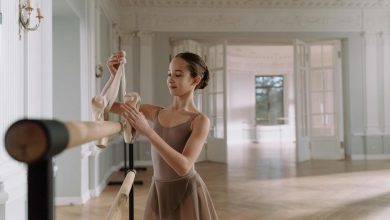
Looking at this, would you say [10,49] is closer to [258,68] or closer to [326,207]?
[326,207]

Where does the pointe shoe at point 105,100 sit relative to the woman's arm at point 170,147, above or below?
above

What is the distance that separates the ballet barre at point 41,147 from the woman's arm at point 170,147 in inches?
17.0

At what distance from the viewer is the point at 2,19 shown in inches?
83.6

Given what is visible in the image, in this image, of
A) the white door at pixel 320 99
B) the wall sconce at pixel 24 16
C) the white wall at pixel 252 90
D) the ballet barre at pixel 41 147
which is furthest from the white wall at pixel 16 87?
the white wall at pixel 252 90

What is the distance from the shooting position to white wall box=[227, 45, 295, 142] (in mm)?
13602

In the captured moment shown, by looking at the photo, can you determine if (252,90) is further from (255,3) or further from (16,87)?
(16,87)

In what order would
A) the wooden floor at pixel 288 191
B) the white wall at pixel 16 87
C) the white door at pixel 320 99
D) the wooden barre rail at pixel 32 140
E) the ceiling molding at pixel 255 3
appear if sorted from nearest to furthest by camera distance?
1. the wooden barre rail at pixel 32 140
2. the white wall at pixel 16 87
3. the wooden floor at pixel 288 191
4. the ceiling molding at pixel 255 3
5. the white door at pixel 320 99

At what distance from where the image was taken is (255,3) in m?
7.57

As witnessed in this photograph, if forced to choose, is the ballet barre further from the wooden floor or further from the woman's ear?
the wooden floor

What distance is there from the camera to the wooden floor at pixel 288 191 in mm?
3768

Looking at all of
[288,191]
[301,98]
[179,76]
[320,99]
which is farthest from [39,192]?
[320,99]

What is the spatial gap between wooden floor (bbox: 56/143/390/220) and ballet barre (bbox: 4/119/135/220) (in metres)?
3.35

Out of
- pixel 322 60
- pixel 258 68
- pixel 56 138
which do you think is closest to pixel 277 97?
pixel 258 68

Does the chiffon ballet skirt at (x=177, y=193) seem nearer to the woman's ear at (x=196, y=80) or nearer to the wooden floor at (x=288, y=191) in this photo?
the woman's ear at (x=196, y=80)
